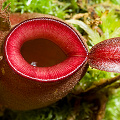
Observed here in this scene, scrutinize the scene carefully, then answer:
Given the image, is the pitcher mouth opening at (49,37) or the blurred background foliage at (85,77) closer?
the pitcher mouth opening at (49,37)

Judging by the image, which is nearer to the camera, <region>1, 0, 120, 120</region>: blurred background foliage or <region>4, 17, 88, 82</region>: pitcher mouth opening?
<region>4, 17, 88, 82</region>: pitcher mouth opening

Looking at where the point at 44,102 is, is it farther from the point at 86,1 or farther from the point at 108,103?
the point at 86,1

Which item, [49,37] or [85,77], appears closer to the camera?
[49,37]

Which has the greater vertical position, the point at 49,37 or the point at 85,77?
the point at 49,37
